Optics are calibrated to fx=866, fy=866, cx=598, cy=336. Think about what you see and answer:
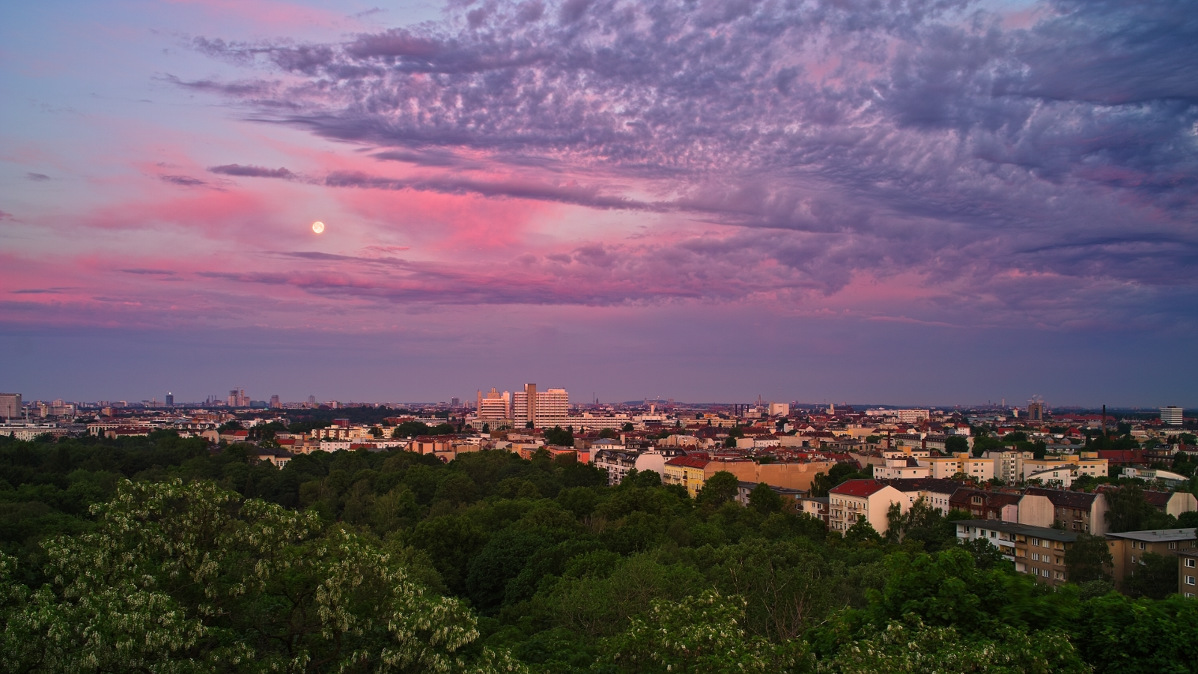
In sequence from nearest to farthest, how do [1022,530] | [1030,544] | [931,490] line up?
[1030,544]
[1022,530]
[931,490]

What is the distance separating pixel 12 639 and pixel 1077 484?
62611 mm

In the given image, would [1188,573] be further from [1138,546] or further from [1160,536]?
[1160,536]

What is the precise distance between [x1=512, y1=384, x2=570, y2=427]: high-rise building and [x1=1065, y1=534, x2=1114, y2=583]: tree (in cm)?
12904

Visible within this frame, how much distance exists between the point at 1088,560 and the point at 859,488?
49.5 feet

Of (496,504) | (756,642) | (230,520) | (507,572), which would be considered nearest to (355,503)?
(496,504)

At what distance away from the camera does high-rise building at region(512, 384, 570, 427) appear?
16138cm

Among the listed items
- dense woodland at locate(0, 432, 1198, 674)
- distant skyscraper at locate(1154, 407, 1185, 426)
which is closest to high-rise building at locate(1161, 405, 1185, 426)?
distant skyscraper at locate(1154, 407, 1185, 426)

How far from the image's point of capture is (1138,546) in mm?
33750

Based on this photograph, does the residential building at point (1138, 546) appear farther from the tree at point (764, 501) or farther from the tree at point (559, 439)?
the tree at point (559, 439)

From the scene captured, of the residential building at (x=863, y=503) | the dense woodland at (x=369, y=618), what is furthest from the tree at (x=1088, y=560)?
the dense woodland at (x=369, y=618)

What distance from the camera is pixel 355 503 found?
47.4 metres

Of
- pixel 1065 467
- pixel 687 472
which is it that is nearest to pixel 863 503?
pixel 687 472

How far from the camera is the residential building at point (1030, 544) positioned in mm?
34281

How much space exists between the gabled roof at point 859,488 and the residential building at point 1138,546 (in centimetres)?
1233
